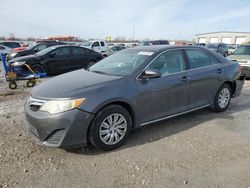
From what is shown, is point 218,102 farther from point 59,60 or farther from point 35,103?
point 59,60

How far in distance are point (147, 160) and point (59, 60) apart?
904 cm

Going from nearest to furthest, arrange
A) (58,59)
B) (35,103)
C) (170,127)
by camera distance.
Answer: (35,103)
(170,127)
(58,59)

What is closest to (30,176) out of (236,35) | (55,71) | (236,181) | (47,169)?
(47,169)

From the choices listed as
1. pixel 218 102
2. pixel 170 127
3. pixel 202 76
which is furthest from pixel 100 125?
Result: pixel 218 102

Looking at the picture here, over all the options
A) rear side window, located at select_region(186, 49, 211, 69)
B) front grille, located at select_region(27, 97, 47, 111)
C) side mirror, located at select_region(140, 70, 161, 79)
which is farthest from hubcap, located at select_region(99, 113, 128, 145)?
rear side window, located at select_region(186, 49, 211, 69)

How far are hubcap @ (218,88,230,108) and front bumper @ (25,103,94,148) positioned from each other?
332cm

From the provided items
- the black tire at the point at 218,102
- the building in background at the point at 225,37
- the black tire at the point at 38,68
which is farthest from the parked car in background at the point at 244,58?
the building in background at the point at 225,37

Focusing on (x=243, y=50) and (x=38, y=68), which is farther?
(x=243, y=50)

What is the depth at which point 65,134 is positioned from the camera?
3.40 meters

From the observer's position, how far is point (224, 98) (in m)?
5.67

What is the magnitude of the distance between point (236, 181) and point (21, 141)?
10.6ft

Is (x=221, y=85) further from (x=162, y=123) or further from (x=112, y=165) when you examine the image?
(x=112, y=165)

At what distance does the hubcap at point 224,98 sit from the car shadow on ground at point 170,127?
0.64ft

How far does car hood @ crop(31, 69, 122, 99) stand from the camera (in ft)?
11.6
